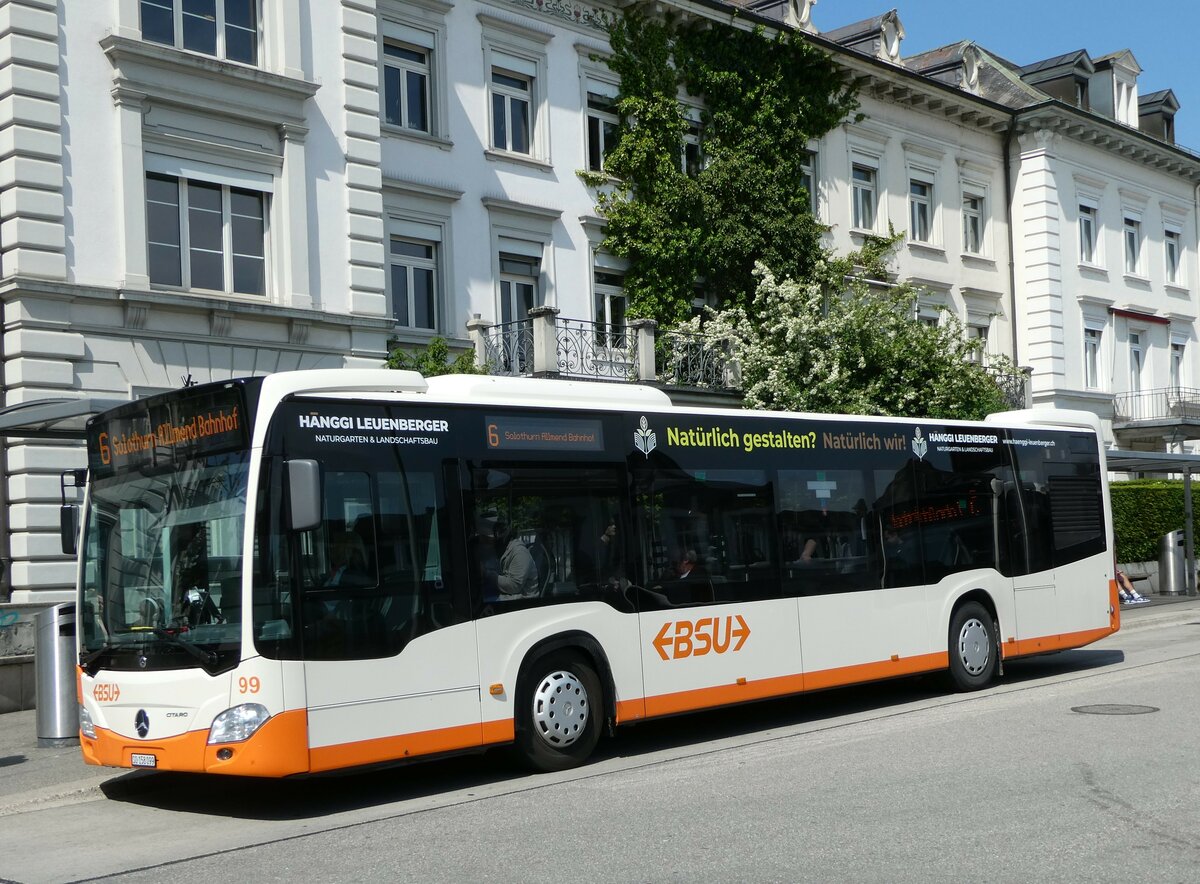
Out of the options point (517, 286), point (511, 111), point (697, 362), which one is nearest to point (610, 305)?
point (697, 362)

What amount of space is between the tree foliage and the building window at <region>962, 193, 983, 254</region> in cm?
830

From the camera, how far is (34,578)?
16750 mm

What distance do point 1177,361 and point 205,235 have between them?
106 ft

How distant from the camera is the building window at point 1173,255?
4175 centimetres

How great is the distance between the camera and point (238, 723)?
28.8 feet

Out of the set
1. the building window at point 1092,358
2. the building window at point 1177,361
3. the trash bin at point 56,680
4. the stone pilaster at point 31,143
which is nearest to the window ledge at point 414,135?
the stone pilaster at point 31,143

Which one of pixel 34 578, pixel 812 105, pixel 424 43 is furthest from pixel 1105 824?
pixel 812 105

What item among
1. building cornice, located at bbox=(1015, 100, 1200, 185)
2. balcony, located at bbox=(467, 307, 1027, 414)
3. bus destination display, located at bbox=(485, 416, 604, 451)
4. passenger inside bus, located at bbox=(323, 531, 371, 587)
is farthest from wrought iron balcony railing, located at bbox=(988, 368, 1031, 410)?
passenger inside bus, located at bbox=(323, 531, 371, 587)

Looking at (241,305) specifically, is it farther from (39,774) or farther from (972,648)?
(972,648)

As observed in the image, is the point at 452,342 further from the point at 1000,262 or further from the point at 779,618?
the point at 1000,262

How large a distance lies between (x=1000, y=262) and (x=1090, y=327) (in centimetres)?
383

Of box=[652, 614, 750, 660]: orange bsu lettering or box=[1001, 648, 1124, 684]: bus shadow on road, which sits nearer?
box=[652, 614, 750, 660]: orange bsu lettering

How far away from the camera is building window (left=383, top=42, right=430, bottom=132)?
22719 millimetres

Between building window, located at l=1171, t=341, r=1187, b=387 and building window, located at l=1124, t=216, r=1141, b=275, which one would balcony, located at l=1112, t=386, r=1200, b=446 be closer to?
building window, located at l=1171, t=341, r=1187, b=387
